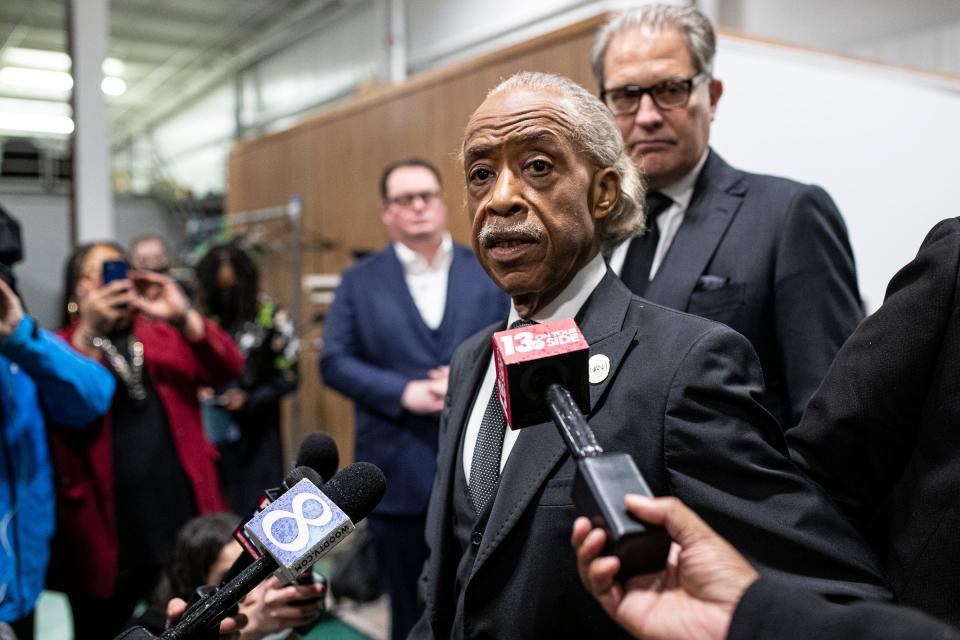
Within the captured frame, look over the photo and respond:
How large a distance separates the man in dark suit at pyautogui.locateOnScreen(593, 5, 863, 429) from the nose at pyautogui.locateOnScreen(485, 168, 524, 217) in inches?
17.3

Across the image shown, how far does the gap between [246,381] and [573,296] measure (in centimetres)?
283

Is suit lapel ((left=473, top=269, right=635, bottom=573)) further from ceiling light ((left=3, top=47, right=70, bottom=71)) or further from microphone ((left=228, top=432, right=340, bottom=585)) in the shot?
ceiling light ((left=3, top=47, right=70, bottom=71))

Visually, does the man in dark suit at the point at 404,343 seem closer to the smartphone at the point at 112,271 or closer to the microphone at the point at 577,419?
the smartphone at the point at 112,271

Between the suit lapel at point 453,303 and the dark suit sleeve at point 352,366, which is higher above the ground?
the suit lapel at point 453,303

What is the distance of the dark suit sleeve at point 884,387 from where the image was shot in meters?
0.86

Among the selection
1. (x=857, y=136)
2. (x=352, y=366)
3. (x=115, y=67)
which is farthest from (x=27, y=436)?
(x=115, y=67)

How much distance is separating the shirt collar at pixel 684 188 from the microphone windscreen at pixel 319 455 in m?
0.83

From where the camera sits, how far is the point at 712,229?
4.81ft

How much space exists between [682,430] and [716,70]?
6.66 ft

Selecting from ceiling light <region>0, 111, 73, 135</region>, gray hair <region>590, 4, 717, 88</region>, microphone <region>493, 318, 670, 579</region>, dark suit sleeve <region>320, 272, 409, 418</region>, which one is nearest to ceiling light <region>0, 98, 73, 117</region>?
ceiling light <region>0, 111, 73, 135</region>

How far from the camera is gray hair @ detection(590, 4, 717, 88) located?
1509 millimetres

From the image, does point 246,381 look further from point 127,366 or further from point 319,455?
point 319,455

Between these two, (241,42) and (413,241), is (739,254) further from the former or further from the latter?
(241,42)

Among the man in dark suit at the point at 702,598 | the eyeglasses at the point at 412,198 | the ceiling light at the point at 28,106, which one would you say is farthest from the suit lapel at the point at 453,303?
the ceiling light at the point at 28,106
